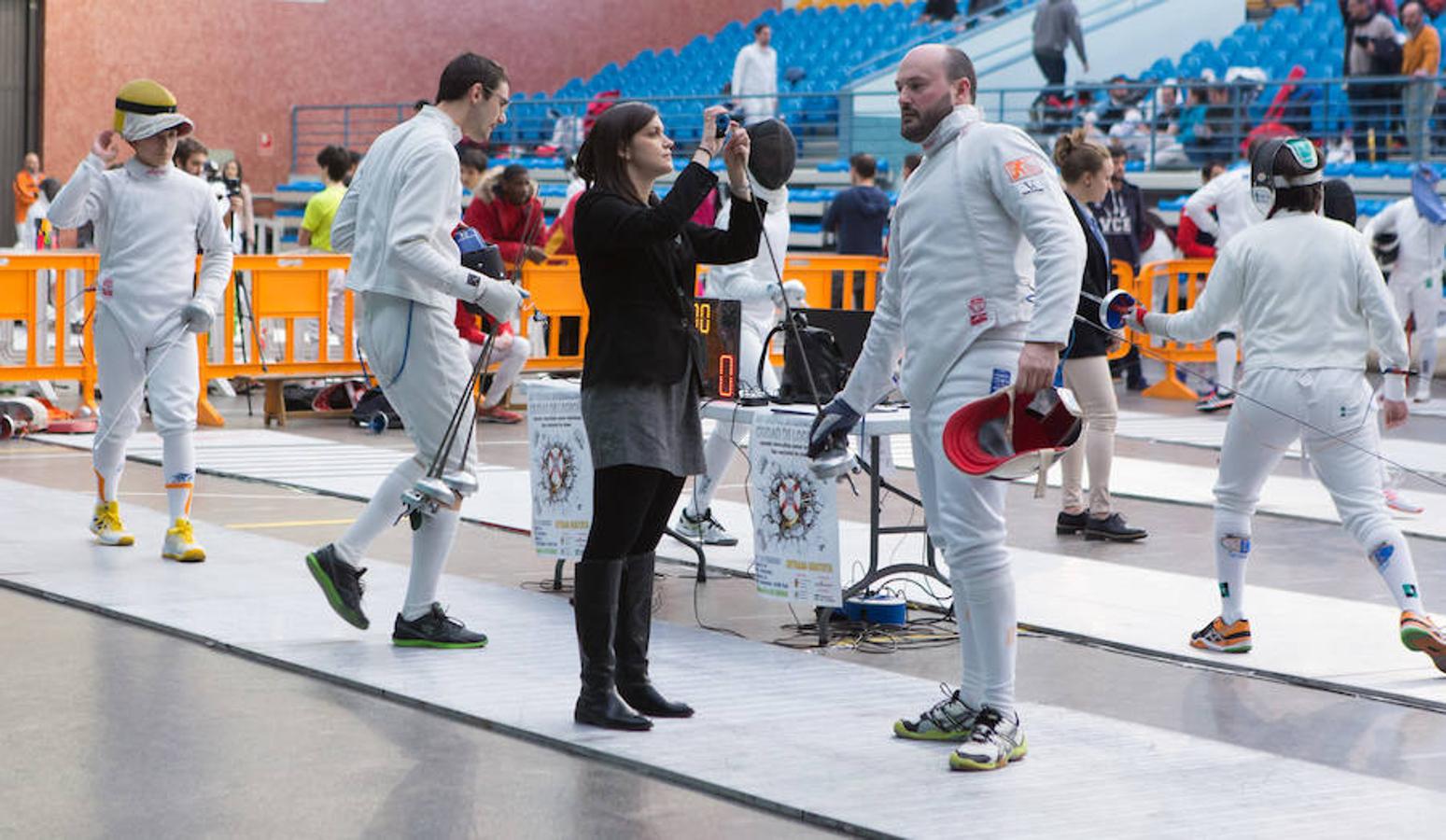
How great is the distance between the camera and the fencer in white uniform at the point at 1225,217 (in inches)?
506

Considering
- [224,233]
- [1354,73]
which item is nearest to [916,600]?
[224,233]

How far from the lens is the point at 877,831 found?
3988 mm

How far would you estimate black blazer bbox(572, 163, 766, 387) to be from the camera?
15.5ft

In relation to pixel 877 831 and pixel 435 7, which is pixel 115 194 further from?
pixel 435 7

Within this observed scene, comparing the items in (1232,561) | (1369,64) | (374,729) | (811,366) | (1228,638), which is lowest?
(374,729)

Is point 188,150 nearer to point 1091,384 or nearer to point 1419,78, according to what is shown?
point 1091,384

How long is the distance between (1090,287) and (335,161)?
695cm

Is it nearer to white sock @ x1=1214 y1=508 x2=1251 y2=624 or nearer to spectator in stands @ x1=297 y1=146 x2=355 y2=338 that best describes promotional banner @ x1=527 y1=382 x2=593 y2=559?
white sock @ x1=1214 y1=508 x2=1251 y2=624

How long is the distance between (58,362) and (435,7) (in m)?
17.3

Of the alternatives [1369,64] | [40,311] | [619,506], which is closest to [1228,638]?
[619,506]

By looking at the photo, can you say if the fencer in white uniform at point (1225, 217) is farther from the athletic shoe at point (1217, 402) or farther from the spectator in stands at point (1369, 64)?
the spectator in stands at point (1369, 64)

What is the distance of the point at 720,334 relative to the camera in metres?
6.47

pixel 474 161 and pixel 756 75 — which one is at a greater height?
pixel 756 75

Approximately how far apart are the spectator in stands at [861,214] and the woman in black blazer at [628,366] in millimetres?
10461
